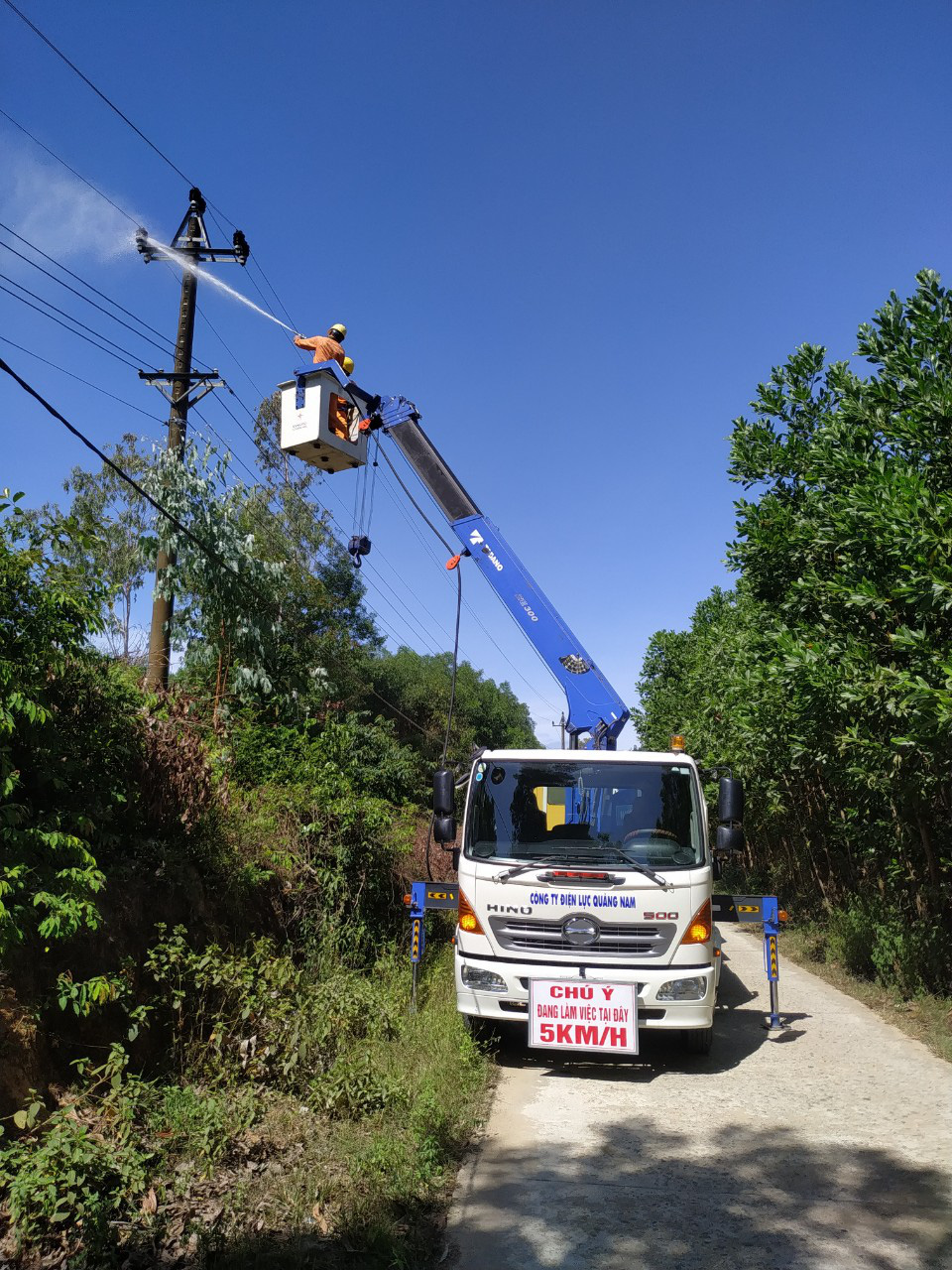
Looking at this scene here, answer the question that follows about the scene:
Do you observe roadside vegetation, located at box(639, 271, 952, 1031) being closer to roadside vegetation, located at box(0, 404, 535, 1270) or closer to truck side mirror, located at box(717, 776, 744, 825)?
truck side mirror, located at box(717, 776, 744, 825)

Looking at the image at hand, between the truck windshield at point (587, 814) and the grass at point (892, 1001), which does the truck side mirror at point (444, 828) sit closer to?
the truck windshield at point (587, 814)

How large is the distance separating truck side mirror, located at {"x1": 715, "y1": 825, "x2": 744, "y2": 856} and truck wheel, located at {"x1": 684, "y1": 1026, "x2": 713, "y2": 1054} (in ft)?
4.64

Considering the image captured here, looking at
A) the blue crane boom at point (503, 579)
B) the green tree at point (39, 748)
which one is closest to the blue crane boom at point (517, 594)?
the blue crane boom at point (503, 579)

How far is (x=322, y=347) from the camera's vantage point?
35.0 ft

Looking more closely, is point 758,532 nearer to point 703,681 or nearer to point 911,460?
point 911,460

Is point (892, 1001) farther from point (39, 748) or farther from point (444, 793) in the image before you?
point (39, 748)

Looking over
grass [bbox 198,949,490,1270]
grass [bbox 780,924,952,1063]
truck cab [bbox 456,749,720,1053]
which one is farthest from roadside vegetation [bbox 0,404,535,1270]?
grass [bbox 780,924,952,1063]

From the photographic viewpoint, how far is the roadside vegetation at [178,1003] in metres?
4.08

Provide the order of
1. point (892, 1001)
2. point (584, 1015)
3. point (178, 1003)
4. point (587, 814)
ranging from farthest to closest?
point (892, 1001), point (587, 814), point (584, 1015), point (178, 1003)

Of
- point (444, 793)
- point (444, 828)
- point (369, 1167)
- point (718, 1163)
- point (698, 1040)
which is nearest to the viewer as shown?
point (369, 1167)

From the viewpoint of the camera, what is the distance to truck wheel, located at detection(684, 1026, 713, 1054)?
7348mm

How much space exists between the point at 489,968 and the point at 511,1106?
1.08 m

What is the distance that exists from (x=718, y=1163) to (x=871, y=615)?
521 cm

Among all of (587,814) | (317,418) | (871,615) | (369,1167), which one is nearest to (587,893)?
(587,814)
